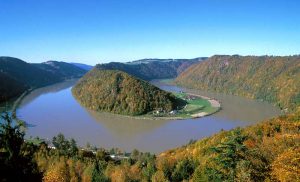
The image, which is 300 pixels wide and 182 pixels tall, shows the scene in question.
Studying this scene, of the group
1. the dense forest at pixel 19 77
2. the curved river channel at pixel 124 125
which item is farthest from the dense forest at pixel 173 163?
the dense forest at pixel 19 77

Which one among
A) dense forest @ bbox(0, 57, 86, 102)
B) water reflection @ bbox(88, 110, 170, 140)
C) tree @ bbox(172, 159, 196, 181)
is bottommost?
water reflection @ bbox(88, 110, 170, 140)

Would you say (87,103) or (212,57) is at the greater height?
(212,57)

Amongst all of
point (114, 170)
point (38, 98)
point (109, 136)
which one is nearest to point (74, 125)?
point (109, 136)

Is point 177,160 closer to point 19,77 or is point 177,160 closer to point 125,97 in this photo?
point 125,97

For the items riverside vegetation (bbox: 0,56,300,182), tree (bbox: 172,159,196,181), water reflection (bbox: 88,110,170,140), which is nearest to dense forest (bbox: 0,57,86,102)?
water reflection (bbox: 88,110,170,140)

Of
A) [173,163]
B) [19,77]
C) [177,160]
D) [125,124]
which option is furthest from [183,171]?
[19,77]

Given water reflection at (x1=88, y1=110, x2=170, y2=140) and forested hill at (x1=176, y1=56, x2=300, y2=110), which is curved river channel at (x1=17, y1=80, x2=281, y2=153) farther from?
forested hill at (x1=176, y1=56, x2=300, y2=110)

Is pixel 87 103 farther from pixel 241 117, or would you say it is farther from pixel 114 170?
pixel 114 170
